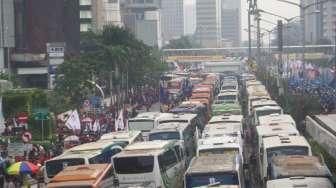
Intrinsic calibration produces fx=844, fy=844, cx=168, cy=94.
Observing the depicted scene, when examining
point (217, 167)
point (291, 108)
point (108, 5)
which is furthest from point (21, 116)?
point (108, 5)

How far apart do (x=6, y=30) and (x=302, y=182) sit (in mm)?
60079

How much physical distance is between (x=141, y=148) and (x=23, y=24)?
5708 cm

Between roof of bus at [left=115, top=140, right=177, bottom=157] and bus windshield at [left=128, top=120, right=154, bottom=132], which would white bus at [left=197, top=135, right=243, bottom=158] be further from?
bus windshield at [left=128, top=120, right=154, bottom=132]

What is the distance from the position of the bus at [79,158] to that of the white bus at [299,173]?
17.2 feet

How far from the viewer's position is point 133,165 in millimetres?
21203

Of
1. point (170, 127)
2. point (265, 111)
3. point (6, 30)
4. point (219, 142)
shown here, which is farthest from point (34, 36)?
point (219, 142)

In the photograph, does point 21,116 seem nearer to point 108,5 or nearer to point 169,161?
point 169,161

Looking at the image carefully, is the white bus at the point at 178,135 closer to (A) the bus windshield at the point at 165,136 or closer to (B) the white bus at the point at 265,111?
(A) the bus windshield at the point at 165,136

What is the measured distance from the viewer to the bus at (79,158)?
21.9 metres

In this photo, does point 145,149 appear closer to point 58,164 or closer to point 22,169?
point 58,164

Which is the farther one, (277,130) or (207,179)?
(277,130)

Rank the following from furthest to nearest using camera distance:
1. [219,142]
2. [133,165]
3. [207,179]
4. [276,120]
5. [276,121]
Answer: [276,120] < [276,121] < [219,142] < [133,165] < [207,179]

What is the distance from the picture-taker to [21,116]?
35.9m

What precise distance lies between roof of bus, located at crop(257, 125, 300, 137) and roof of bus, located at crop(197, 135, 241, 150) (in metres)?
1.19
